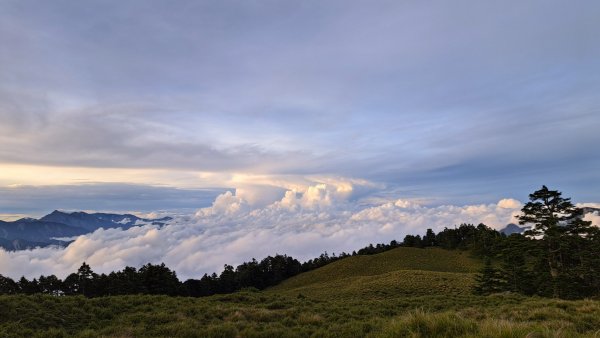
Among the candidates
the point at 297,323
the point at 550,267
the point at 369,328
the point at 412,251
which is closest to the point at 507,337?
the point at 369,328

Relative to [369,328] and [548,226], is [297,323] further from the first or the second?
[548,226]

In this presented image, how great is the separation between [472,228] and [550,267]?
98.6 m

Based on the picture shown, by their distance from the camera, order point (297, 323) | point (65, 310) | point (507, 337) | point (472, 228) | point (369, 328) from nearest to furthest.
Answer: point (507, 337) → point (369, 328) → point (297, 323) → point (65, 310) → point (472, 228)

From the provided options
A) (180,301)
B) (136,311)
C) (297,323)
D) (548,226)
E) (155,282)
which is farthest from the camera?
(155,282)

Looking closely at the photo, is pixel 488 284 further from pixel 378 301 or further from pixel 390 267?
pixel 390 267

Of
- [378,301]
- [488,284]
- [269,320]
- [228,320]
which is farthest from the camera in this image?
[488,284]

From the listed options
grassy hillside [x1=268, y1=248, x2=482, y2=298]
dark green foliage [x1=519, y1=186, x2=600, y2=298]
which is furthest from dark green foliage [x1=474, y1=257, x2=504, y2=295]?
grassy hillside [x1=268, y1=248, x2=482, y2=298]

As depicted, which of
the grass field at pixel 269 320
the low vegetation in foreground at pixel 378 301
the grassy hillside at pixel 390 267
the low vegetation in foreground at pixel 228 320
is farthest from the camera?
the grassy hillside at pixel 390 267

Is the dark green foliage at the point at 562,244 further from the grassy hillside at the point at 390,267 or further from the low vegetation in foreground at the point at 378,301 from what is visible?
the grassy hillside at the point at 390,267

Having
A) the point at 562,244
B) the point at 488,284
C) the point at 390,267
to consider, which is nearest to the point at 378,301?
the point at 562,244

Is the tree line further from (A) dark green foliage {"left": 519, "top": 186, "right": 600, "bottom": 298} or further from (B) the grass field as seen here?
(B) the grass field

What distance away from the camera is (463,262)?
10144 cm

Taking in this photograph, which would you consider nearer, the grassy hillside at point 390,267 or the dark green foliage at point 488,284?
the dark green foliage at point 488,284

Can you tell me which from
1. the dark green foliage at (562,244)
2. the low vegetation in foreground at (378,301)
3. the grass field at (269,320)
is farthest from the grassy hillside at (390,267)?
the grass field at (269,320)
